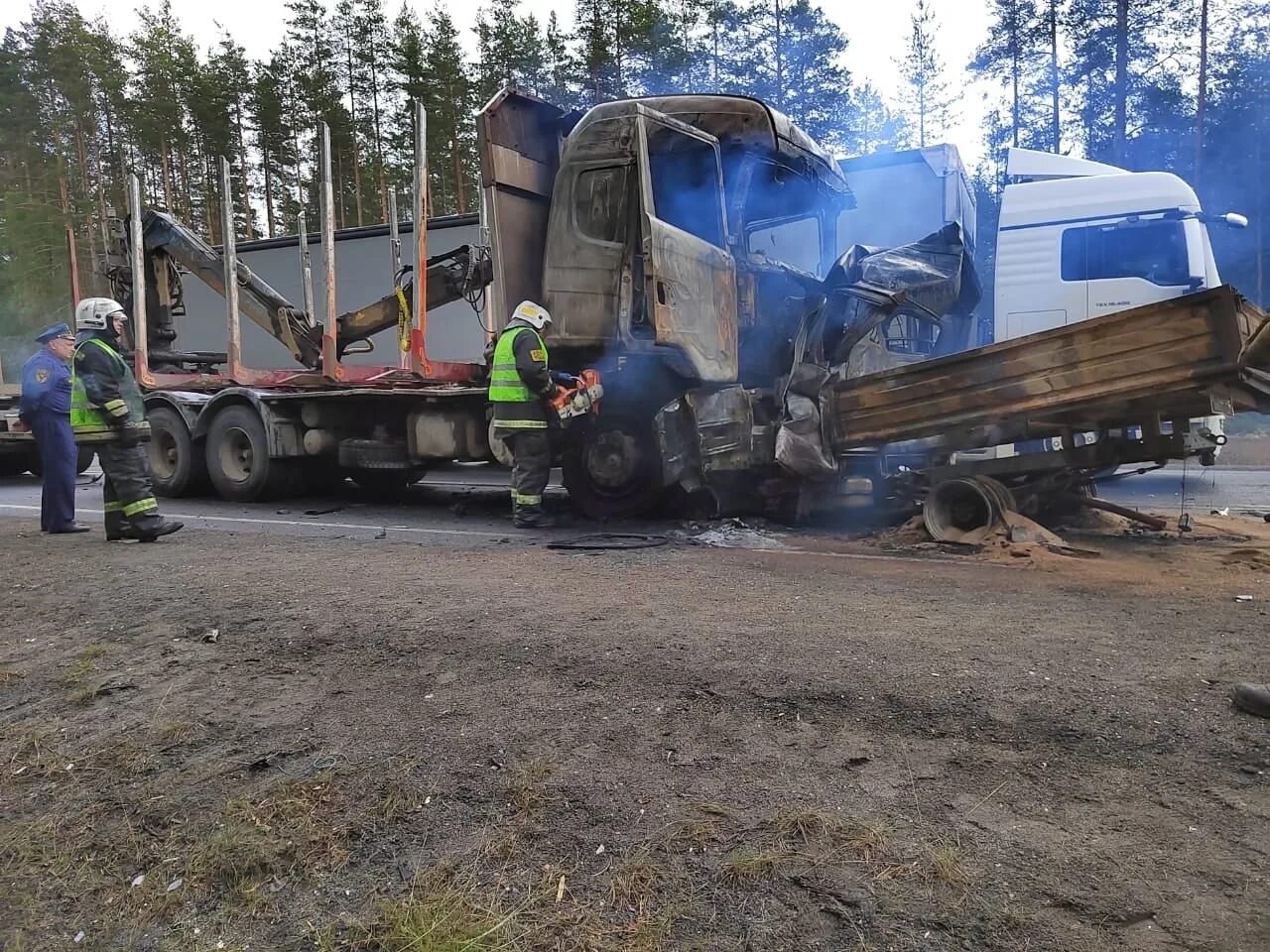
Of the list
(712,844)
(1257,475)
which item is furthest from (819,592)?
(1257,475)

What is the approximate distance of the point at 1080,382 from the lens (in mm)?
4742

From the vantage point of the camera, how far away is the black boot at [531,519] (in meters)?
6.50

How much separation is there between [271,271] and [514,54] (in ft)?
36.0

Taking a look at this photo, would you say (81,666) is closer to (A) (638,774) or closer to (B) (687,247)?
(A) (638,774)

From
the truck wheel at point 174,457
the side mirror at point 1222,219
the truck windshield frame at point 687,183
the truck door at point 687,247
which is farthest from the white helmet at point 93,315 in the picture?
the side mirror at point 1222,219

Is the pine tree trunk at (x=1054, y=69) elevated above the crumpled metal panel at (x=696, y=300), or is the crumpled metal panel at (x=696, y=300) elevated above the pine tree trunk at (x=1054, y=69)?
the pine tree trunk at (x=1054, y=69)

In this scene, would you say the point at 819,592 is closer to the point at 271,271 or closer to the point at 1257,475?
the point at 1257,475

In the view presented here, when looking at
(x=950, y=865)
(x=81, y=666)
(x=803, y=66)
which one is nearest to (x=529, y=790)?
(x=950, y=865)

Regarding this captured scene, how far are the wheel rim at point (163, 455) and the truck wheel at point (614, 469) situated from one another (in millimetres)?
4539

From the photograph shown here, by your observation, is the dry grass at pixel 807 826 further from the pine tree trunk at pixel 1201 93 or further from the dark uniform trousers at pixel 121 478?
the pine tree trunk at pixel 1201 93

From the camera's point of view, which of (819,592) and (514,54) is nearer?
(819,592)

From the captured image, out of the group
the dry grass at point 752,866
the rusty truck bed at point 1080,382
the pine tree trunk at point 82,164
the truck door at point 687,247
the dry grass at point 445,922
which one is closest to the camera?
the dry grass at point 445,922

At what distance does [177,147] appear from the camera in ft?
92.9

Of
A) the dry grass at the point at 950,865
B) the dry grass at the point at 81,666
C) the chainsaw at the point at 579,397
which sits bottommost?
the dry grass at the point at 950,865
